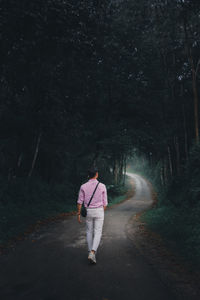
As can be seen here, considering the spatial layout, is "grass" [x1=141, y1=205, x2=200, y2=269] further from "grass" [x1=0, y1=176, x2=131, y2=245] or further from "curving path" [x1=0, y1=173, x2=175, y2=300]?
"grass" [x1=0, y1=176, x2=131, y2=245]

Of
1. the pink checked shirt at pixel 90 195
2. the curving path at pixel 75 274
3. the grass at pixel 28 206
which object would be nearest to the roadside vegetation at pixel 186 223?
the curving path at pixel 75 274

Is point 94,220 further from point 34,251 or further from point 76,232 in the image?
point 76,232

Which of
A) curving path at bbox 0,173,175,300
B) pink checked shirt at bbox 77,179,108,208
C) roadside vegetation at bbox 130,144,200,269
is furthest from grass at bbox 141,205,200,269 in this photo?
pink checked shirt at bbox 77,179,108,208

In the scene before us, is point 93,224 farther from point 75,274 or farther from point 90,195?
point 75,274

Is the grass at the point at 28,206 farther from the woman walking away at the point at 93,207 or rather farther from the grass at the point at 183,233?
the grass at the point at 183,233

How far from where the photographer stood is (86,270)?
15.8 ft

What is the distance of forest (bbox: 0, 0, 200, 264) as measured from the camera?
878 cm

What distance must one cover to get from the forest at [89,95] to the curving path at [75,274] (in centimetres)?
165

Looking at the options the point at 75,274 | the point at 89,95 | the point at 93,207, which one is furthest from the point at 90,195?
the point at 89,95

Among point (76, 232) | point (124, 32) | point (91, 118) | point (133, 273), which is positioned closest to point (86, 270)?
point (133, 273)

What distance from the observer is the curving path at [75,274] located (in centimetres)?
380

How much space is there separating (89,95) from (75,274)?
13.3m

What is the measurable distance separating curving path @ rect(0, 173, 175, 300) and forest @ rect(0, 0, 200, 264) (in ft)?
5.43

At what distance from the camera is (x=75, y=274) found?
181 inches
